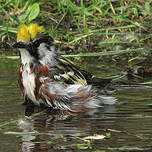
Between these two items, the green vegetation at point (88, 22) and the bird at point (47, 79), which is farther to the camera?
the green vegetation at point (88, 22)

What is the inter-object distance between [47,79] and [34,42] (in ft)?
1.40

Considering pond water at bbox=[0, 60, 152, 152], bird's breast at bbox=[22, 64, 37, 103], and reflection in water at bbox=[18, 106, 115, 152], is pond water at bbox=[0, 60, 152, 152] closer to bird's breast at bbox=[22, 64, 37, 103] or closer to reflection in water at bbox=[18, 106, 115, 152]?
reflection in water at bbox=[18, 106, 115, 152]

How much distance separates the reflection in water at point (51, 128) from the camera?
5.30 m

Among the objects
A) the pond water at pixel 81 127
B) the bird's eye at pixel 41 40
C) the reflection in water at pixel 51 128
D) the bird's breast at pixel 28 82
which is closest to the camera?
the pond water at pixel 81 127

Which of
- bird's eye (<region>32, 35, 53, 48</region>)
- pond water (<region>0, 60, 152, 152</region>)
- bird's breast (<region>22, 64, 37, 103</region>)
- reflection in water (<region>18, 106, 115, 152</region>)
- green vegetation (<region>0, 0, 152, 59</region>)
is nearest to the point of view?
pond water (<region>0, 60, 152, 152</region>)

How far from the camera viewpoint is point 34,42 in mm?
6793

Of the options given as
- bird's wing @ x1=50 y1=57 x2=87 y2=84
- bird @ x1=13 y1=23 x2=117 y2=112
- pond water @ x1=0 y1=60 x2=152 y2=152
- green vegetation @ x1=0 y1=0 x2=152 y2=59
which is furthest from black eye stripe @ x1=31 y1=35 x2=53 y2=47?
green vegetation @ x1=0 y1=0 x2=152 y2=59

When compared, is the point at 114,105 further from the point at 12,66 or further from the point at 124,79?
the point at 12,66

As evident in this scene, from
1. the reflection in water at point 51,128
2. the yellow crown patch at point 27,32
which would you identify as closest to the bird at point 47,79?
the yellow crown patch at point 27,32

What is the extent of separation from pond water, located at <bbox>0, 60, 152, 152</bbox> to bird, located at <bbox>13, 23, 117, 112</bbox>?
0.60 ft

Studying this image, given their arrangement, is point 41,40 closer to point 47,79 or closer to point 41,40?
point 41,40

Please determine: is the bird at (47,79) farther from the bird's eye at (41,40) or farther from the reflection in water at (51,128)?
the reflection in water at (51,128)

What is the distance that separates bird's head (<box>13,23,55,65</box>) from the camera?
→ 6723 mm

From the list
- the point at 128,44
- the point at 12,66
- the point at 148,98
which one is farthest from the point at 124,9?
the point at 148,98
